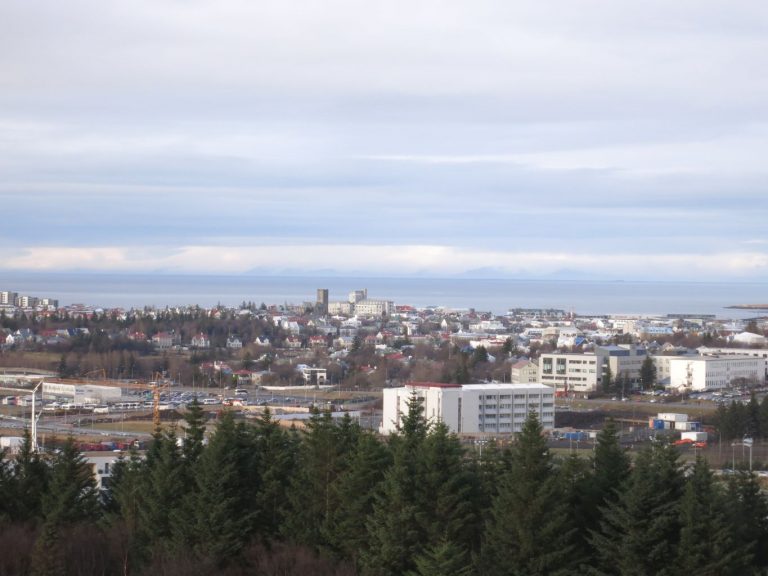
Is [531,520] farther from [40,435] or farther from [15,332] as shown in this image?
[15,332]

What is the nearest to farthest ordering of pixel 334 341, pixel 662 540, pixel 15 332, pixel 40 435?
pixel 662 540 < pixel 40 435 < pixel 15 332 < pixel 334 341

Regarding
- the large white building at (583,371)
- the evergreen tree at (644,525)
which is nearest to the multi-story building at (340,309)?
the large white building at (583,371)

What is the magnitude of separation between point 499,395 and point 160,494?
13179 mm

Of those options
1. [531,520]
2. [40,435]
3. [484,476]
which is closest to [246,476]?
[484,476]

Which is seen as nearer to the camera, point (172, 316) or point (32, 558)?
point (32, 558)

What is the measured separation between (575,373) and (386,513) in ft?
70.2

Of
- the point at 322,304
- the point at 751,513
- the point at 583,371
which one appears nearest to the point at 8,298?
the point at 322,304

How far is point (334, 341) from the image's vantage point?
145ft

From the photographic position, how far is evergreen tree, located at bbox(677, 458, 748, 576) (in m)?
7.46

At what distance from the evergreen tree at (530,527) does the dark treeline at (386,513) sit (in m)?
0.01

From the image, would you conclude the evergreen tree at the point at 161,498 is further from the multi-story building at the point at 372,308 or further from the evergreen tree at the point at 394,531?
the multi-story building at the point at 372,308

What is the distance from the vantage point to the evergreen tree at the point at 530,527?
7.78m

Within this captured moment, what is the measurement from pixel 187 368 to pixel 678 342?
1837 centimetres

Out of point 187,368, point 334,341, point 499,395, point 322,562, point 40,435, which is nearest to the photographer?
point 322,562
